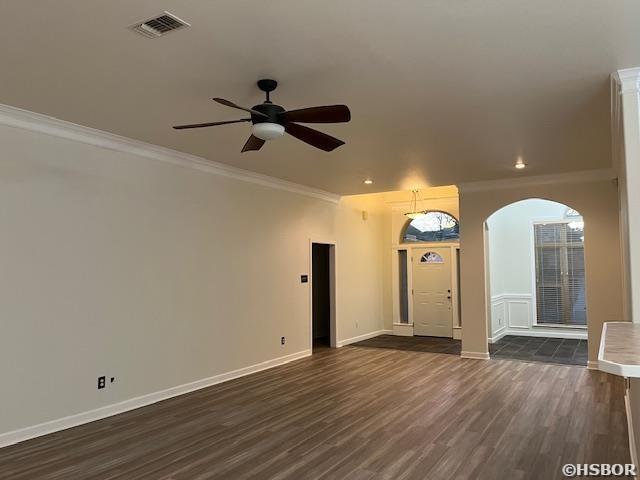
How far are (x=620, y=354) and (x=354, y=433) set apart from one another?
2.87 metres

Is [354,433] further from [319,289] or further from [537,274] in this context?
[537,274]

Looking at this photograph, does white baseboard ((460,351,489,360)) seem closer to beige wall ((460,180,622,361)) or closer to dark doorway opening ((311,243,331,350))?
beige wall ((460,180,622,361))

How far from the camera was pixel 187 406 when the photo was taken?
16.3 feet

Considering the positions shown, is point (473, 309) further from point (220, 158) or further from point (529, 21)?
point (529, 21)

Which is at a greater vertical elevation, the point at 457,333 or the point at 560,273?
the point at 560,273

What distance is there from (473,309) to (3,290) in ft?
20.6

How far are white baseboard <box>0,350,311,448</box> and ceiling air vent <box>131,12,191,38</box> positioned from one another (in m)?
3.40

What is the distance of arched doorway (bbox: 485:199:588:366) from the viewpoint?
31.9 ft

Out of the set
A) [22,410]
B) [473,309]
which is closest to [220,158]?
[22,410]

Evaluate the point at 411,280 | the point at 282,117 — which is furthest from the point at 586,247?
the point at 282,117

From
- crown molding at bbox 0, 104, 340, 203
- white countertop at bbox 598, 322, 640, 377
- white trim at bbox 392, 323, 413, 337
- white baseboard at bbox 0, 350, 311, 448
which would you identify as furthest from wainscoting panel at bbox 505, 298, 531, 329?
white countertop at bbox 598, 322, 640, 377

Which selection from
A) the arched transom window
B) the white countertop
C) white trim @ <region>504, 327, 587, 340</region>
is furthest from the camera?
the arched transom window

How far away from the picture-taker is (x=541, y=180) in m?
7.08

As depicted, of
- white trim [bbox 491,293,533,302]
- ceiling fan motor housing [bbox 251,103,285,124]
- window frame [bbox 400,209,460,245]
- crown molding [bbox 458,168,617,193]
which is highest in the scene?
crown molding [bbox 458,168,617,193]
